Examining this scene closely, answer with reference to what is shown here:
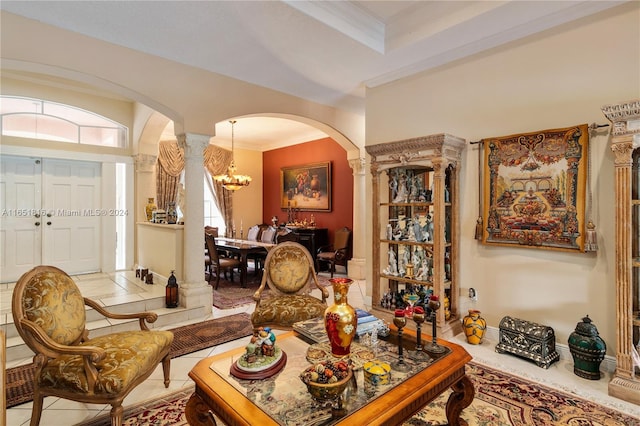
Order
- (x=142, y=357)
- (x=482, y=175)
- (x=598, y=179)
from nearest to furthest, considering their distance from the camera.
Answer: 1. (x=142, y=357)
2. (x=598, y=179)
3. (x=482, y=175)

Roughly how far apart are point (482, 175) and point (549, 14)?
150 centimetres

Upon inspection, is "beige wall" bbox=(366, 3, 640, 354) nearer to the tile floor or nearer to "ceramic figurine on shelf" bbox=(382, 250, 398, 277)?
the tile floor

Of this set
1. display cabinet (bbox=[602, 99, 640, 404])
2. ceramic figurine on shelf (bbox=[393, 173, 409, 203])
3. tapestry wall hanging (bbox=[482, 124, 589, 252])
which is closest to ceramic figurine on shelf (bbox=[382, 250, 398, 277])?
ceramic figurine on shelf (bbox=[393, 173, 409, 203])

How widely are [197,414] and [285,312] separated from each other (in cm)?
138

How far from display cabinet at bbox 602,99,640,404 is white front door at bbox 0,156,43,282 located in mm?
7117

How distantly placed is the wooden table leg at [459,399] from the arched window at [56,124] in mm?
6277

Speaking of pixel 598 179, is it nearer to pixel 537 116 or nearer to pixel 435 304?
pixel 537 116

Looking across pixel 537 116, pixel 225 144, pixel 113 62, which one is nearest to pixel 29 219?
pixel 113 62

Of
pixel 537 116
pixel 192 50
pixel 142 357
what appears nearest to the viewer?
pixel 142 357

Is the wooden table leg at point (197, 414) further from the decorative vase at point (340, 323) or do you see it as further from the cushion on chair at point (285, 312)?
the cushion on chair at point (285, 312)

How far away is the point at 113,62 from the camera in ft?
11.6

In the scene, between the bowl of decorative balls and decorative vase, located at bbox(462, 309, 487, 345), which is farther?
decorative vase, located at bbox(462, 309, 487, 345)

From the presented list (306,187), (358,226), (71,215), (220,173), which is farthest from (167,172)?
(358,226)

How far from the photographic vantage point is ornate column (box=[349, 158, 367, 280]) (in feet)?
21.2
